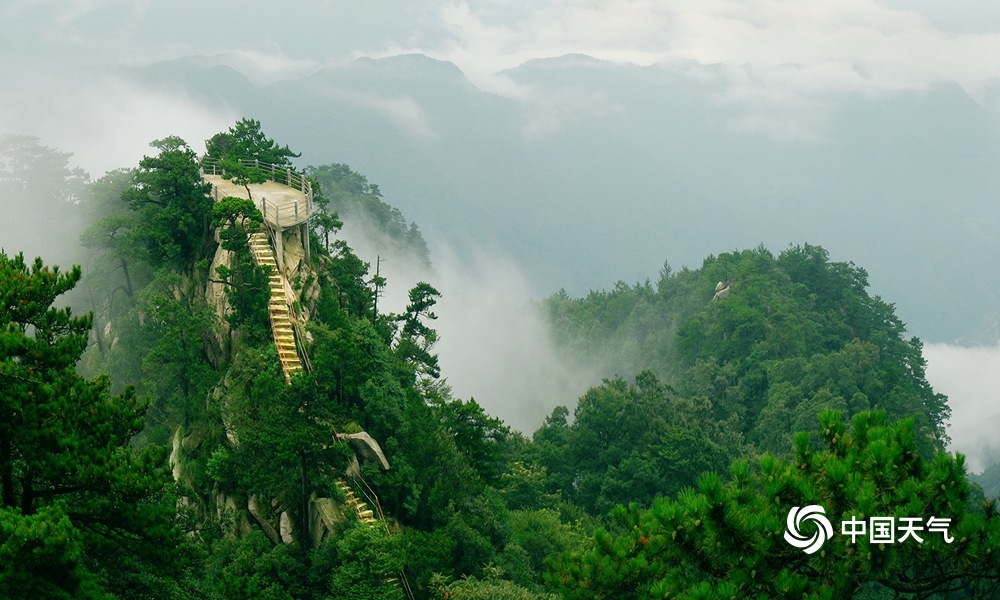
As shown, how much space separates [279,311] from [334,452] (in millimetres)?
6034

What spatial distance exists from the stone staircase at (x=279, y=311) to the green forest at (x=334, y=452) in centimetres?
7

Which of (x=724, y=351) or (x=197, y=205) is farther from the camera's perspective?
(x=724, y=351)

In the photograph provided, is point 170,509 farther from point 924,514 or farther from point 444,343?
point 444,343

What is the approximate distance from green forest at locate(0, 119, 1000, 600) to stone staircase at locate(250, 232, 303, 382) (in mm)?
68

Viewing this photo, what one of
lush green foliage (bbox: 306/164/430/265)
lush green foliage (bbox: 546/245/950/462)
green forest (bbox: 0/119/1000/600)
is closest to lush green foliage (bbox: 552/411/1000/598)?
green forest (bbox: 0/119/1000/600)

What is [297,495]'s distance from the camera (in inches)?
928

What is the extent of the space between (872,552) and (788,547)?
0.92 meters

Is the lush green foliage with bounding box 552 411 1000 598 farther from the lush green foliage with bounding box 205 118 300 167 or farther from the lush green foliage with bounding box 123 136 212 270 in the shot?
the lush green foliage with bounding box 205 118 300 167

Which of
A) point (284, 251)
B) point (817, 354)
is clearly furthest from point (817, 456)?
point (817, 354)

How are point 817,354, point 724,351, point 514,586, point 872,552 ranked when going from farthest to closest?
1. point 724,351
2. point 817,354
3. point 514,586
4. point 872,552

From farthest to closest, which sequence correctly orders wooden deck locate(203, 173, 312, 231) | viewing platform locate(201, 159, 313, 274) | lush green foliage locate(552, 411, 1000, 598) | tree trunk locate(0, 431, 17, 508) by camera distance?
1. wooden deck locate(203, 173, 312, 231)
2. viewing platform locate(201, 159, 313, 274)
3. tree trunk locate(0, 431, 17, 508)
4. lush green foliage locate(552, 411, 1000, 598)

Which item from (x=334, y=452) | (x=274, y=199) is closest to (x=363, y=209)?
(x=274, y=199)

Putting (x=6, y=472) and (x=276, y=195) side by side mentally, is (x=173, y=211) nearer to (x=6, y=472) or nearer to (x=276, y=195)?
(x=276, y=195)

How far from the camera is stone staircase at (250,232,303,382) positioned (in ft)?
88.2
